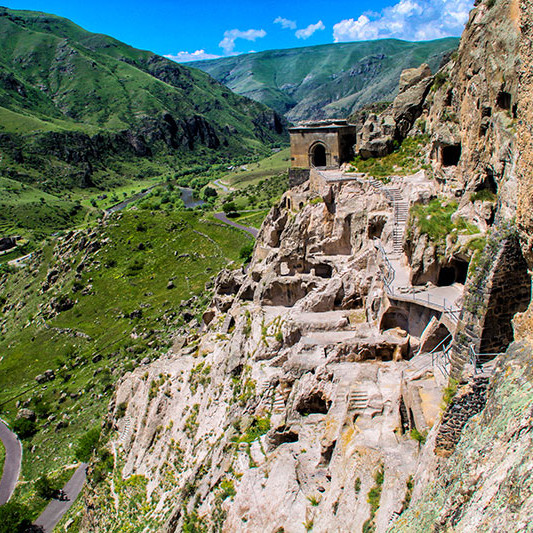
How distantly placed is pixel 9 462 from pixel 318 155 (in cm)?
4898

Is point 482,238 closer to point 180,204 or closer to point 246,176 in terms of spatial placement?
point 180,204

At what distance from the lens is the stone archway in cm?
4669

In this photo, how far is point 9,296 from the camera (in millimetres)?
99188

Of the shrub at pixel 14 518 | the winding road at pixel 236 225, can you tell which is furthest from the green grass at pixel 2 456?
Answer: the winding road at pixel 236 225

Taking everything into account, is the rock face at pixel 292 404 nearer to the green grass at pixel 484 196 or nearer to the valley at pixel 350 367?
the valley at pixel 350 367

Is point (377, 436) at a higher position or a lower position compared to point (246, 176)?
lower

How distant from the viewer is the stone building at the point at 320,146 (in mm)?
45781

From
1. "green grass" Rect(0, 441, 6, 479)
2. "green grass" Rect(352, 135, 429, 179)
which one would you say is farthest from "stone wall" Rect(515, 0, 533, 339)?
"green grass" Rect(0, 441, 6, 479)

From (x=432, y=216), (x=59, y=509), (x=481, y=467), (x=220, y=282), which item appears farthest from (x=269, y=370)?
(x=59, y=509)

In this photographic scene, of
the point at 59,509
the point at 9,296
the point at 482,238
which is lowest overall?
the point at 59,509

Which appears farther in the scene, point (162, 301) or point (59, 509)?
point (162, 301)

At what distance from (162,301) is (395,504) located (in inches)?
2680

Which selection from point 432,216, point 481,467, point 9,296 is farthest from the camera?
point 9,296

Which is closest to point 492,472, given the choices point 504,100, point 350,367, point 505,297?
point 505,297
